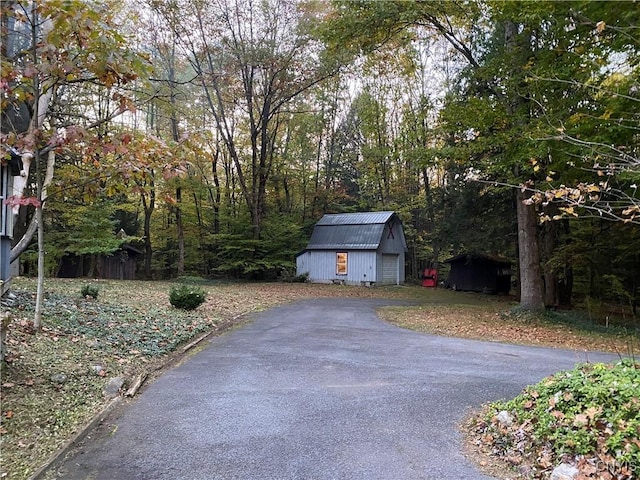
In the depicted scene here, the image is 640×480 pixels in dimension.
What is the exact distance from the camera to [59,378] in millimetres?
4945

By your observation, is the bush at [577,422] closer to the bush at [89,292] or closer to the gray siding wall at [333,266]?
the bush at [89,292]

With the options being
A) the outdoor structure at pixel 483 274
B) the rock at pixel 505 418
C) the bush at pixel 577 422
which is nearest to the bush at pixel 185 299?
the bush at pixel 577 422

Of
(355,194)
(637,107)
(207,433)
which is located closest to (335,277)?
(355,194)

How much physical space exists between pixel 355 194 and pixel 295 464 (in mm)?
30878

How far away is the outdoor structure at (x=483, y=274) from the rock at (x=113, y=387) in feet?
67.3

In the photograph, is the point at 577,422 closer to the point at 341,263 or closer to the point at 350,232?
the point at 341,263

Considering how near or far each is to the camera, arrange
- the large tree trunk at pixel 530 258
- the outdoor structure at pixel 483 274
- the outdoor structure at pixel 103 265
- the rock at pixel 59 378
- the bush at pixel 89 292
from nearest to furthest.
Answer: the rock at pixel 59 378
the bush at pixel 89 292
the large tree trunk at pixel 530 258
the outdoor structure at pixel 103 265
the outdoor structure at pixel 483 274

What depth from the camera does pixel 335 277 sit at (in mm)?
24734

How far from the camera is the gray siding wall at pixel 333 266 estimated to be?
77.8 ft

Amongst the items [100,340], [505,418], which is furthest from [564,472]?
[100,340]

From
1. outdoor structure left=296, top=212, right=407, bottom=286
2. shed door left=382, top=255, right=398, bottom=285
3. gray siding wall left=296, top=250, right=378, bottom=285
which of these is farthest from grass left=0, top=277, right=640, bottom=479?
shed door left=382, top=255, right=398, bottom=285

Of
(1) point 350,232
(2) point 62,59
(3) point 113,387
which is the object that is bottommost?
(3) point 113,387

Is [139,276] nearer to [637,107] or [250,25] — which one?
[250,25]

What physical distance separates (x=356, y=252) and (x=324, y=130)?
11.4 meters
